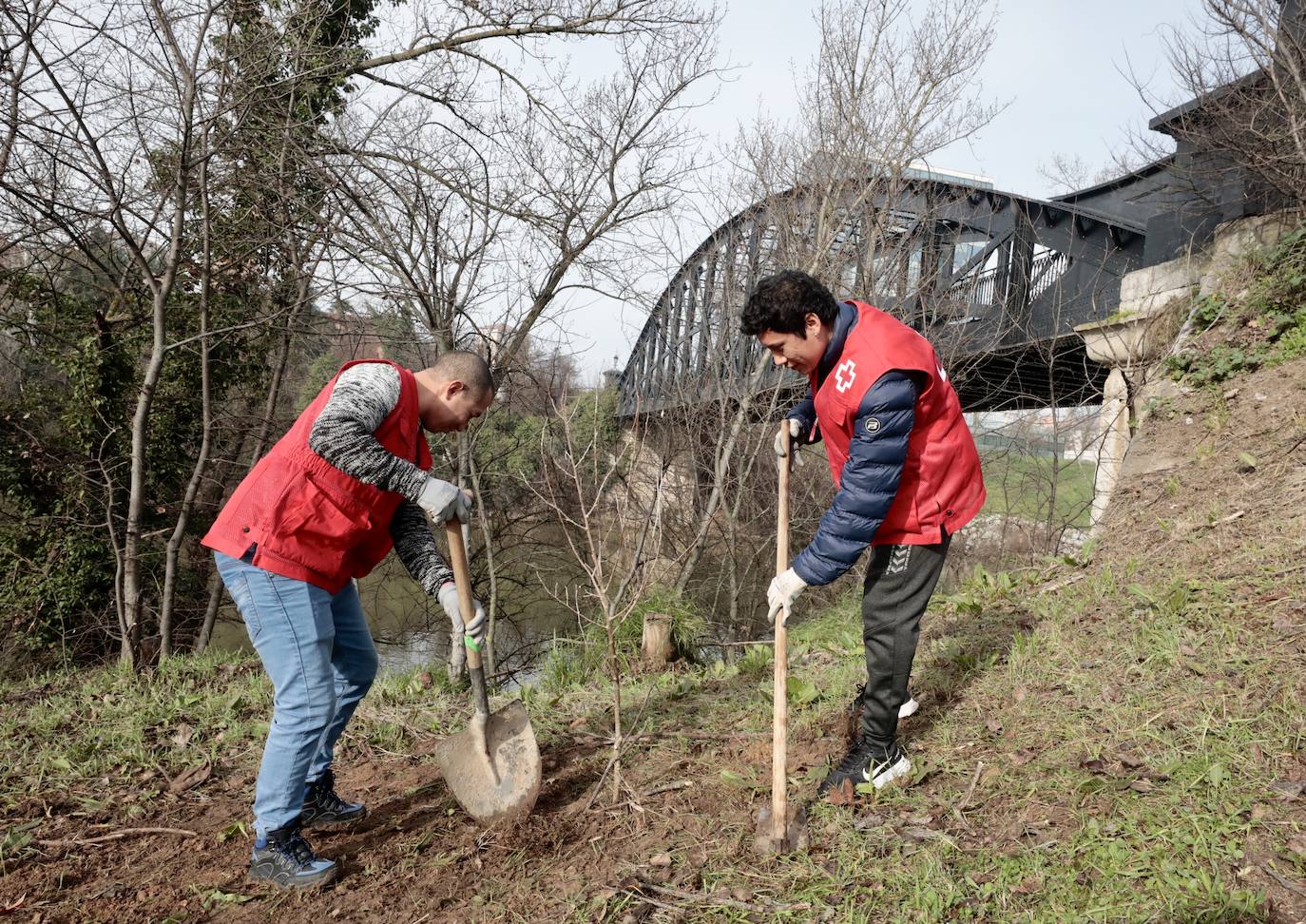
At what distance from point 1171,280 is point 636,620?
6.65 m

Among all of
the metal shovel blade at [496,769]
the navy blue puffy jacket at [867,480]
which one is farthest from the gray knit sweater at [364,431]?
the navy blue puffy jacket at [867,480]

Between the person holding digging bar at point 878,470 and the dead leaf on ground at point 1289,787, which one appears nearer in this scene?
the dead leaf on ground at point 1289,787

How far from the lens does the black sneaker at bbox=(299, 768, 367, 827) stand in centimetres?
293

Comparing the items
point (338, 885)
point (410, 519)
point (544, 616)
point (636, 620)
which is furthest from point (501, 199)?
point (544, 616)

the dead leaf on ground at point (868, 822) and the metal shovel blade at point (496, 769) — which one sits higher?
the metal shovel blade at point (496, 769)

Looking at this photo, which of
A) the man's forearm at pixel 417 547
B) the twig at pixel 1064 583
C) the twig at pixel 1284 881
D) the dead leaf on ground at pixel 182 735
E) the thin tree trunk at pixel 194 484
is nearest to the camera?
the twig at pixel 1284 881

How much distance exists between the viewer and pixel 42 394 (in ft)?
27.9

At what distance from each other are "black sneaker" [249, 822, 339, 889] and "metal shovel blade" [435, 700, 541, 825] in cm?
48

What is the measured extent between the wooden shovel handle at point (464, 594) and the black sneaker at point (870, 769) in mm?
1326

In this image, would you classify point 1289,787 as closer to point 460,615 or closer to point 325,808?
point 460,615

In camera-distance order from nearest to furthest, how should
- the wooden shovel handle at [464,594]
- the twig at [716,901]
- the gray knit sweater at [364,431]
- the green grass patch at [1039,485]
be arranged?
the twig at [716,901] → the gray knit sweater at [364,431] → the wooden shovel handle at [464,594] → the green grass patch at [1039,485]

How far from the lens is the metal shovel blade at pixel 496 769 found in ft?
9.23

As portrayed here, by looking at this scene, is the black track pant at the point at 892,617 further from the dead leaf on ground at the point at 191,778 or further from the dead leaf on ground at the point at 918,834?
the dead leaf on ground at the point at 191,778

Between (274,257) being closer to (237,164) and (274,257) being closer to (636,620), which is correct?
(237,164)
